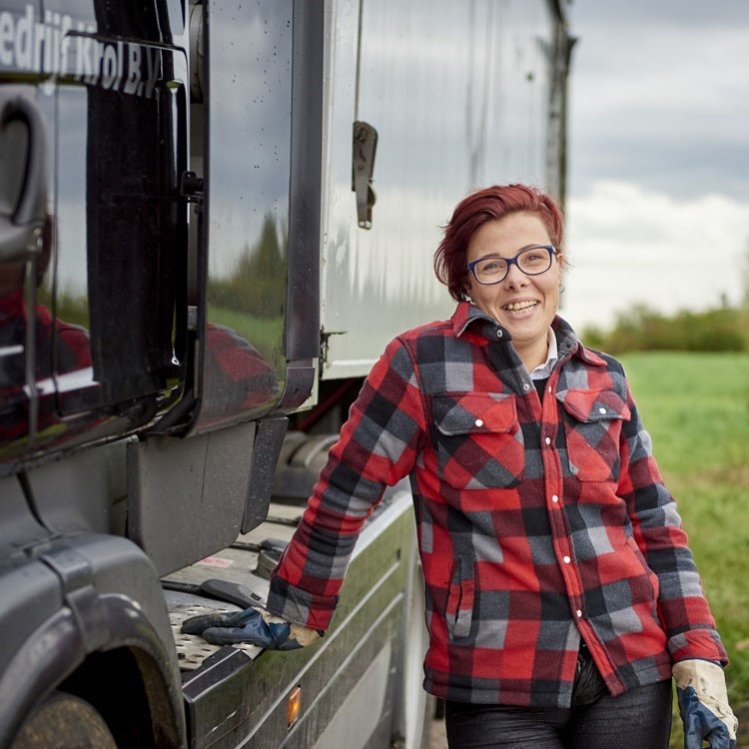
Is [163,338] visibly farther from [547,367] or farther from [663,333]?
[663,333]

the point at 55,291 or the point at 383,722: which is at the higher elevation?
the point at 55,291

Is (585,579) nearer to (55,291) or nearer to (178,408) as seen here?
(178,408)

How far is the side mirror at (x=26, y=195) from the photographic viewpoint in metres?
1.90

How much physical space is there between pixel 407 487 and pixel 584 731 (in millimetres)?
2386

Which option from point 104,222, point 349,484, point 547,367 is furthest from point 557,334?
point 104,222

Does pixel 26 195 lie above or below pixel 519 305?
above

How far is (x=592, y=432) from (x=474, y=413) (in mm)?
288

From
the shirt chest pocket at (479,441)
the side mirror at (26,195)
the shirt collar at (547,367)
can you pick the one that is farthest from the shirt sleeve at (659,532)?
the side mirror at (26,195)

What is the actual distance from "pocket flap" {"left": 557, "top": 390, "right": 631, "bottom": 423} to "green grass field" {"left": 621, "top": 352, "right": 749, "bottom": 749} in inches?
153

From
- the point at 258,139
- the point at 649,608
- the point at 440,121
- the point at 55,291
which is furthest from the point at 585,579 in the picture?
the point at 440,121

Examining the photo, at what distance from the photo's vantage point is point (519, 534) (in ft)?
9.58

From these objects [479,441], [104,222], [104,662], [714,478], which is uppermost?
[104,222]

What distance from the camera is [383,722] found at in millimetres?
4891

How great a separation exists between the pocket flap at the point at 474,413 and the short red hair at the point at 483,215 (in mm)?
366
